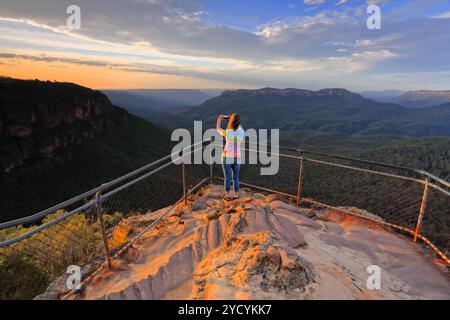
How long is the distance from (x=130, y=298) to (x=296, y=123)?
192m

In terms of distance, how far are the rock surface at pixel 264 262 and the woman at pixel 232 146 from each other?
3.85ft

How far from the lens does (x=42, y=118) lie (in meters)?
52.3

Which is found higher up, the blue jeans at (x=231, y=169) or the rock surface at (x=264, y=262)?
the blue jeans at (x=231, y=169)

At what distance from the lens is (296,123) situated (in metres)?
185

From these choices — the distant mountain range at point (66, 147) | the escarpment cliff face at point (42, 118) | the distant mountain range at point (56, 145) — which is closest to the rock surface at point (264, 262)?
the distant mountain range at point (56, 145)

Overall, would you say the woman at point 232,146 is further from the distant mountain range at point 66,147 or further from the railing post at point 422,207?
the distant mountain range at point 66,147

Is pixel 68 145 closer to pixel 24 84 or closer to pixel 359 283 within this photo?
pixel 24 84

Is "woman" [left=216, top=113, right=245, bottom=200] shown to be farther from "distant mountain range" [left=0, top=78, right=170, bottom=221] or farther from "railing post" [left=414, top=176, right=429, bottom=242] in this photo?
"distant mountain range" [left=0, top=78, right=170, bottom=221]

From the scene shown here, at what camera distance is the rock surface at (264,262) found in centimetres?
276

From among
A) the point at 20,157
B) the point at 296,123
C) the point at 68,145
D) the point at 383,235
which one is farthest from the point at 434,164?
the point at 296,123

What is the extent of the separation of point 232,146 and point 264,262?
2859 mm

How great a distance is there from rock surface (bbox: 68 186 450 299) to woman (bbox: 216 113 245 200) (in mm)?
1175

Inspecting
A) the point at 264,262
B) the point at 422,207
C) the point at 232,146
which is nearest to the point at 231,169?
the point at 232,146

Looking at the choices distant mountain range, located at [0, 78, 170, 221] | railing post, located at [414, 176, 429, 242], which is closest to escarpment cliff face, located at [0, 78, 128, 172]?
distant mountain range, located at [0, 78, 170, 221]
